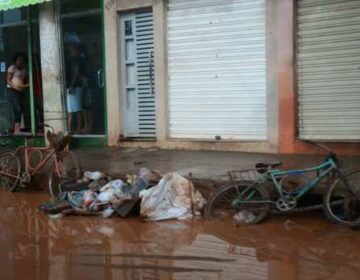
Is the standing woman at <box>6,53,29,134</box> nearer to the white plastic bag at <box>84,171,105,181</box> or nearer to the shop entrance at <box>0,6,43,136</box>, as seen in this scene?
the shop entrance at <box>0,6,43,136</box>

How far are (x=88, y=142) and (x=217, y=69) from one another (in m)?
3.62

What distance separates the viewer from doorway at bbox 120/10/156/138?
11742mm

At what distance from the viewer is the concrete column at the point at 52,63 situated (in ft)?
42.5

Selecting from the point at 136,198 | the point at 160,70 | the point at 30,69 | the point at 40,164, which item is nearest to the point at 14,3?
the point at 30,69

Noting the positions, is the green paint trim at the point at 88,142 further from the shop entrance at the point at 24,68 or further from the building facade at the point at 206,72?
the shop entrance at the point at 24,68

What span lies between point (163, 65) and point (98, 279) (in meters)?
6.52

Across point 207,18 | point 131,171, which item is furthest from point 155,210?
point 207,18

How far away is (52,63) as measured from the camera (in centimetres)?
1295

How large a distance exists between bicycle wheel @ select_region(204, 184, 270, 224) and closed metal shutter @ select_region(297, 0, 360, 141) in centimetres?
274

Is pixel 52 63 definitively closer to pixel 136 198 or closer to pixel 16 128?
pixel 16 128

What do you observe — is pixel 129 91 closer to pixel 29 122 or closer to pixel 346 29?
pixel 29 122

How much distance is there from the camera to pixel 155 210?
26.0 ft

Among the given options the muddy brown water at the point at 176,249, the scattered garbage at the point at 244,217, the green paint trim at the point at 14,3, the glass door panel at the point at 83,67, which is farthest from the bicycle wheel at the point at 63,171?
the green paint trim at the point at 14,3

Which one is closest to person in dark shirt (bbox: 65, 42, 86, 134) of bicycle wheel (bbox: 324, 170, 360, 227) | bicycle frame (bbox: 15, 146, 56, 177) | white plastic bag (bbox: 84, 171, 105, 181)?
bicycle frame (bbox: 15, 146, 56, 177)
